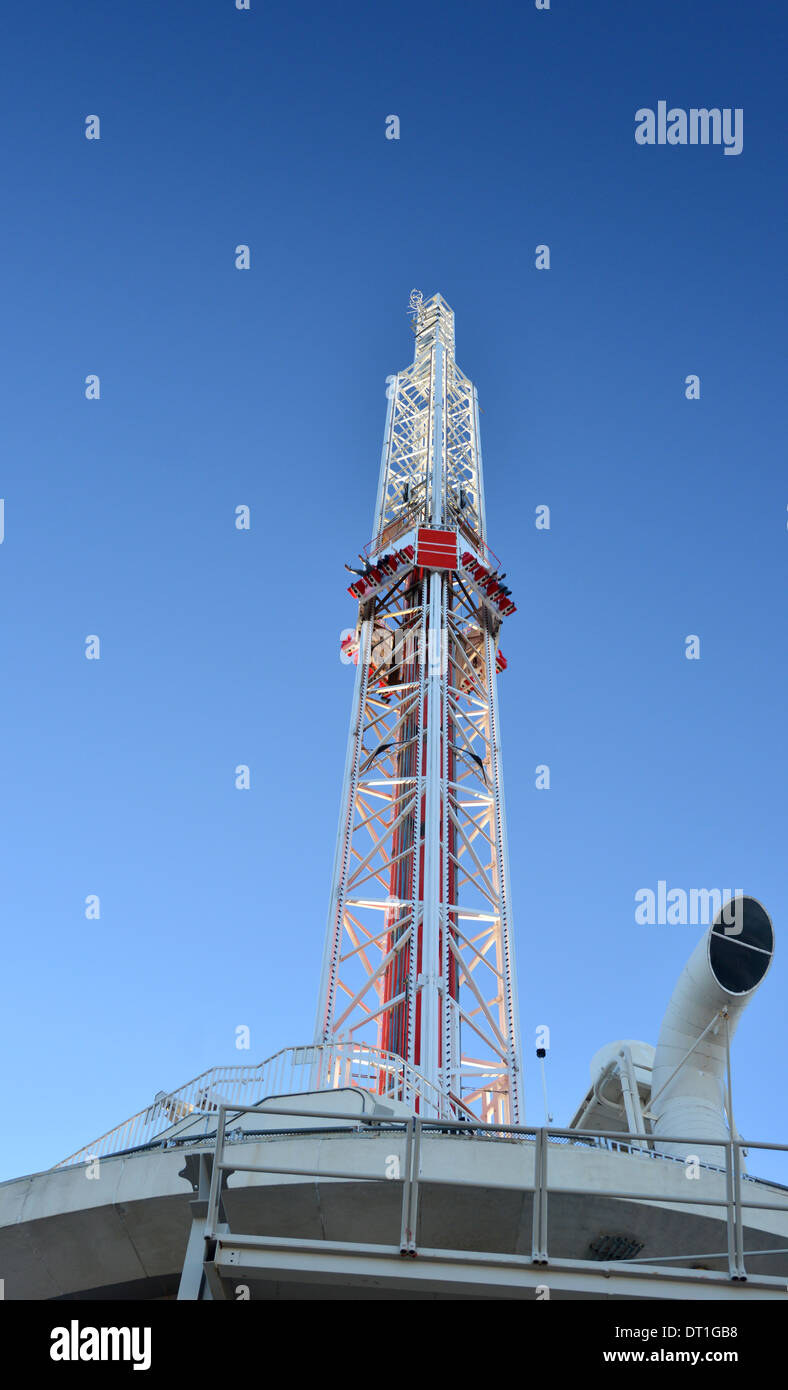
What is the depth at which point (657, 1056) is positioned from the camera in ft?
94.1

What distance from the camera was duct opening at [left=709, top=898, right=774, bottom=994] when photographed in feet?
88.1

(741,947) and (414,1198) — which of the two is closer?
(414,1198)

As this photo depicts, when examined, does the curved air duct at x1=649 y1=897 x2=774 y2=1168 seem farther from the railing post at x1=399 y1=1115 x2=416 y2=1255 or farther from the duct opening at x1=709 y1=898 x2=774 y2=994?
the railing post at x1=399 y1=1115 x2=416 y2=1255

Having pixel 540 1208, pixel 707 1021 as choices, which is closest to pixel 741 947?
pixel 707 1021

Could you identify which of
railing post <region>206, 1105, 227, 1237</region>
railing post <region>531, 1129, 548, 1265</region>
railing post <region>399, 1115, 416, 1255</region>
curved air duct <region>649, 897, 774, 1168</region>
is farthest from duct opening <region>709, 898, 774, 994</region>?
railing post <region>206, 1105, 227, 1237</region>

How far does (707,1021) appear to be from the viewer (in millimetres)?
27484

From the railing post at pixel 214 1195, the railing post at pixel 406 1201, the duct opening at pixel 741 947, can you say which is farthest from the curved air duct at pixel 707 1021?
the railing post at pixel 214 1195

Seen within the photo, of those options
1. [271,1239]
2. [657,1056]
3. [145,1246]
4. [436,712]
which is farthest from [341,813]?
[271,1239]

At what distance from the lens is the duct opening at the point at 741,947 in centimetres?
2684

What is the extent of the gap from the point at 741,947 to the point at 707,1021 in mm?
1888

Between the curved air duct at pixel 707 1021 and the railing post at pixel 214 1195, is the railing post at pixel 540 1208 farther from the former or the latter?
the curved air duct at pixel 707 1021

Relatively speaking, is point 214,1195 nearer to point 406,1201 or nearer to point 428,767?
point 406,1201
